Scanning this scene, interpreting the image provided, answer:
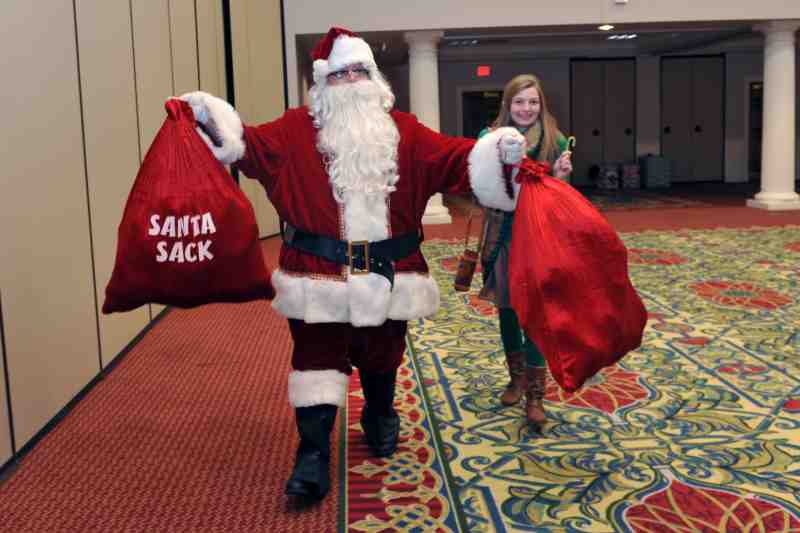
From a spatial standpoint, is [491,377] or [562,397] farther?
[491,377]

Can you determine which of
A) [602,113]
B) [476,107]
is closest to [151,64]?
[476,107]

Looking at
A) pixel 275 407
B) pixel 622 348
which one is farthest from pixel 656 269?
pixel 622 348

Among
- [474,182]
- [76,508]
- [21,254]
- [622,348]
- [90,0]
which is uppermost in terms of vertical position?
[90,0]

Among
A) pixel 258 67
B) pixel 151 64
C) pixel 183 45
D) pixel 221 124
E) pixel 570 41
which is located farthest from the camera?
pixel 570 41

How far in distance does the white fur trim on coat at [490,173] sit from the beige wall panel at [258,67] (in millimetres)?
6344

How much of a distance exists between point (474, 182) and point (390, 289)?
0.42m

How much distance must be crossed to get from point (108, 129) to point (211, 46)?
349cm

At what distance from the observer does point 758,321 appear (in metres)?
4.72

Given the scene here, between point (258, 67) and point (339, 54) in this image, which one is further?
point (258, 67)

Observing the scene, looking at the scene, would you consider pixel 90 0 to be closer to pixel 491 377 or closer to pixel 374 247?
pixel 374 247

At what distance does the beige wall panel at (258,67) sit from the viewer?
8703 millimetres

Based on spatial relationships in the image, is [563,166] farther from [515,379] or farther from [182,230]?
[182,230]

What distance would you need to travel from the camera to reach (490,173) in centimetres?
261

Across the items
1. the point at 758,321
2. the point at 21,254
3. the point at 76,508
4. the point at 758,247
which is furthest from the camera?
the point at 758,247
